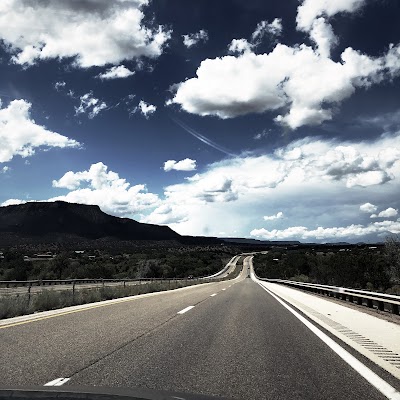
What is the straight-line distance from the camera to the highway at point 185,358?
17.7 feet

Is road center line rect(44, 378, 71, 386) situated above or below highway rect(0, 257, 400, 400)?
above

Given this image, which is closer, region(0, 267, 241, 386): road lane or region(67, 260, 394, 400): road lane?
region(67, 260, 394, 400): road lane

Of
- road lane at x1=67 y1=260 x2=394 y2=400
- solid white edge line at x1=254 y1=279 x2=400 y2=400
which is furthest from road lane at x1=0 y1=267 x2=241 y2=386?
solid white edge line at x1=254 y1=279 x2=400 y2=400

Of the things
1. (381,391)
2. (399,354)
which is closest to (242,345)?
(399,354)

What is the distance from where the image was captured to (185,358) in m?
7.02

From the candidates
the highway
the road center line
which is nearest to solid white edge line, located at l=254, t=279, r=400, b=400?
the highway

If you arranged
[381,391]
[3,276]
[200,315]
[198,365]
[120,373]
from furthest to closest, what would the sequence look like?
[3,276] < [200,315] < [198,365] < [120,373] < [381,391]

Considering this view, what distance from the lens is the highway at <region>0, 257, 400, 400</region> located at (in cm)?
538

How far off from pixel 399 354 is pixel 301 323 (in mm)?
4579

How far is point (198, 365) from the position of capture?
6.52 metres

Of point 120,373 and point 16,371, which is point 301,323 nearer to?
point 120,373

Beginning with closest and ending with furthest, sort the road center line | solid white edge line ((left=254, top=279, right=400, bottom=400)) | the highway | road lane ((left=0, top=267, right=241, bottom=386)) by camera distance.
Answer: solid white edge line ((left=254, top=279, right=400, bottom=400))
the road center line
the highway
road lane ((left=0, top=267, right=241, bottom=386))

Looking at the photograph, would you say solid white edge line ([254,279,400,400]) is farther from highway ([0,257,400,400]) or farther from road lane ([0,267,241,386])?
road lane ([0,267,241,386])

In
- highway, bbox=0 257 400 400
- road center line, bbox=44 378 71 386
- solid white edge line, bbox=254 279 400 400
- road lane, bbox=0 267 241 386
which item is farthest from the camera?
→ road lane, bbox=0 267 241 386
